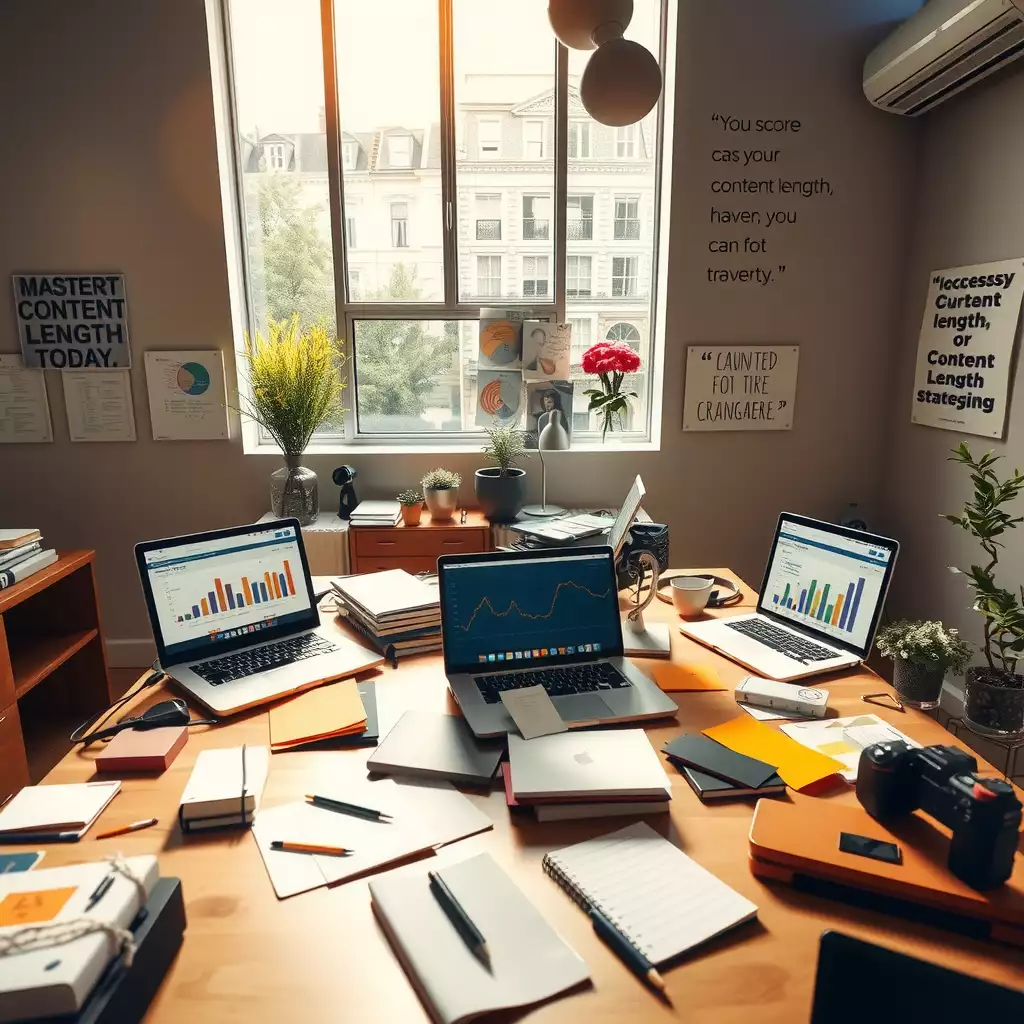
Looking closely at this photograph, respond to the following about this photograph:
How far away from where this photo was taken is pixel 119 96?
3037 millimetres

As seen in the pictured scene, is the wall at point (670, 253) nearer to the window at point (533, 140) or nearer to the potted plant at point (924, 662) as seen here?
the window at point (533, 140)

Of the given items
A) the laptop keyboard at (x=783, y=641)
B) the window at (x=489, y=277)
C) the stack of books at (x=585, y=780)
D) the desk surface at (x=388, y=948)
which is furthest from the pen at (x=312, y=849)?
the window at (x=489, y=277)

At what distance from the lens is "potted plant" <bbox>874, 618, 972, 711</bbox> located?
1.55 meters

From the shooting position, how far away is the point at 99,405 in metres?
3.26

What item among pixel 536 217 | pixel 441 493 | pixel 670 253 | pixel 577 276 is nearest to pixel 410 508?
pixel 441 493

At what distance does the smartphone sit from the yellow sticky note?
1029mm

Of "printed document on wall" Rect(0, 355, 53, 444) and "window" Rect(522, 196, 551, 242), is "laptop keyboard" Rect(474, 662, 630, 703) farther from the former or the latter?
"printed document on wall" Rect(0, 355, 53, 444)

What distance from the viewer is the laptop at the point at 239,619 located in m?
1.60

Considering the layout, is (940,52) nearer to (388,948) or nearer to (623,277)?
→ (623,277)

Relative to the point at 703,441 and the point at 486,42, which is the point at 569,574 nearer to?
the point at 703,441

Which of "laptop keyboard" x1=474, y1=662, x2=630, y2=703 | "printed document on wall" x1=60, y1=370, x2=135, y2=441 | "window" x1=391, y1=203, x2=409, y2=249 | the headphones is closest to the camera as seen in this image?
"laptop keyboard" x1=474, y1=662, x2=630, y2=703

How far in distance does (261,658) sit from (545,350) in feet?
7.25

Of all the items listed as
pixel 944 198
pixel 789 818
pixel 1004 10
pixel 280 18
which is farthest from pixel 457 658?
pixel 280 18

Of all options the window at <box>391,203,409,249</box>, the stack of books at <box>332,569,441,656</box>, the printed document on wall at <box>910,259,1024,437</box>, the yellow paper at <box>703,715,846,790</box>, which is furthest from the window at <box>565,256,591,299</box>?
the yellow paper at <box>703,715,846,790</box>
